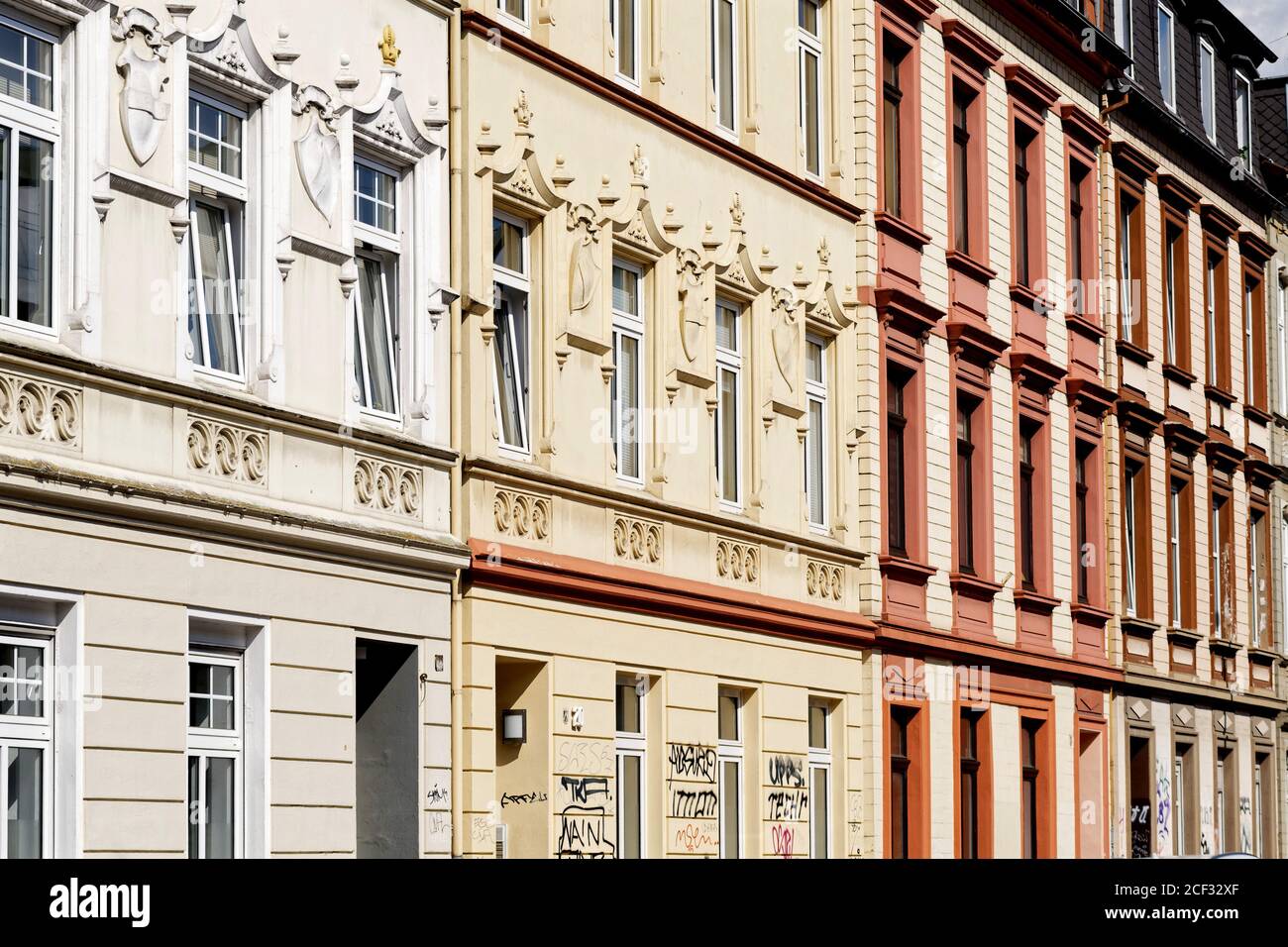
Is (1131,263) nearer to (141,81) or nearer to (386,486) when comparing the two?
(386,486)

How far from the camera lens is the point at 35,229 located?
1407cm

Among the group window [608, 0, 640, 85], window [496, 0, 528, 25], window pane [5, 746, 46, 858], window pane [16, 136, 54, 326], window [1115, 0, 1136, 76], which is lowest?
window pane [5, 746, 46, 858]

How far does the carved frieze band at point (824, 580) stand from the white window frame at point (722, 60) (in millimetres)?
4673

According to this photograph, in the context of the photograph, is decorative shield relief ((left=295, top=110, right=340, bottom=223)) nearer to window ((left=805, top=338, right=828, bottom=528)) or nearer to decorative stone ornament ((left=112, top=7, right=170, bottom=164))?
decorative stone ornament ((left=112, top=7, right=170, bottom=164))

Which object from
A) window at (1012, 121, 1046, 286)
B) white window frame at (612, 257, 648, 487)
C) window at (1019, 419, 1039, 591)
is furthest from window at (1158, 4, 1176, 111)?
white window frame at (612, 257, 648, 487)

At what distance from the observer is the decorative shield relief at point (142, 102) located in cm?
1461

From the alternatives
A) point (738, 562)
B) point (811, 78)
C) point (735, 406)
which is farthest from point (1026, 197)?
point (738, 562)

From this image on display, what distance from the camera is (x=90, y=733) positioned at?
14094 millimetres

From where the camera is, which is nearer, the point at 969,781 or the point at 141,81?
the point at 141,81

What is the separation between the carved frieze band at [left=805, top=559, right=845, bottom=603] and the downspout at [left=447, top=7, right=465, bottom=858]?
697 cm

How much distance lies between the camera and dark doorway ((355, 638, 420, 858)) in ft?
57.6

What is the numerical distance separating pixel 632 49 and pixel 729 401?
12.2ft

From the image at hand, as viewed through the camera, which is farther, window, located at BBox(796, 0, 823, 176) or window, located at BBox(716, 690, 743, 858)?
window, located at BBox(796, 0, 823, 176)
